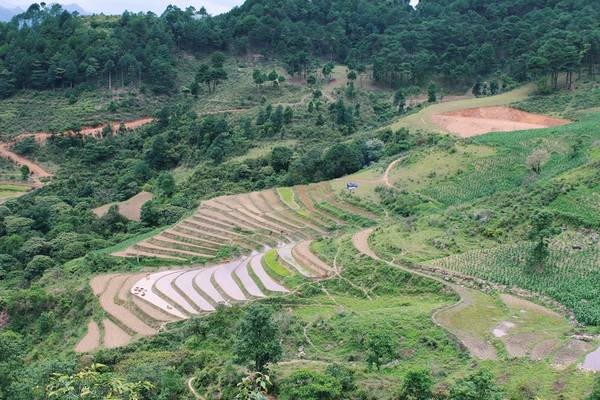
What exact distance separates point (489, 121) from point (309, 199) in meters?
19.9

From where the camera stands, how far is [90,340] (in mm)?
25516

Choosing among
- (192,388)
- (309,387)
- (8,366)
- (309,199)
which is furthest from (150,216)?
(309,387)

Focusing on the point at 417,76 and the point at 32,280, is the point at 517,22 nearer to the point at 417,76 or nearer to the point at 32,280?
the point at 417,76

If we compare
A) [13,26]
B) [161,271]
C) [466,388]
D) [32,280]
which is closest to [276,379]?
[466,388]

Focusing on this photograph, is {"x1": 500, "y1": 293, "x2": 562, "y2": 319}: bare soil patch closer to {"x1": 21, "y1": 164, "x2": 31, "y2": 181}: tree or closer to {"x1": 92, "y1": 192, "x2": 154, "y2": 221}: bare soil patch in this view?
{"x1": 92, "y1": 192, "x2": 154, "y2": 221}: bare soil patch

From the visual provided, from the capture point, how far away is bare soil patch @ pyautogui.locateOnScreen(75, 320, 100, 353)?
24.7 meters

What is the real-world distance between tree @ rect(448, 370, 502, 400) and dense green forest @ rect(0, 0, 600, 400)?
0.21 ft

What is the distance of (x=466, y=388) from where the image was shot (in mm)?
14281

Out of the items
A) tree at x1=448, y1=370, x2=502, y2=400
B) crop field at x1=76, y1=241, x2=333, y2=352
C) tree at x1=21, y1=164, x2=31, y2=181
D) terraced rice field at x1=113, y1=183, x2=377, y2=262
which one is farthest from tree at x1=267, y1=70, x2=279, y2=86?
tree at x1=448, y1=370, x2=502, y2=400

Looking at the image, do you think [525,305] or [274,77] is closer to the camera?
[525,305]

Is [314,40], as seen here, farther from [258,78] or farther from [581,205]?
[581,205]

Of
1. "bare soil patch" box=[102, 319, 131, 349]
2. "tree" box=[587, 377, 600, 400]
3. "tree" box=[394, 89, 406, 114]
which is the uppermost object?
"tree" box=[394, 89, 406, 114]

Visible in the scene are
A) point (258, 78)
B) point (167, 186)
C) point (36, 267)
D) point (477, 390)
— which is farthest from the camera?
point (258, 78)

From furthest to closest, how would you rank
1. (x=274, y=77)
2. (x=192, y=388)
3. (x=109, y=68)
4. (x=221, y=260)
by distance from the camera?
(x=109, y=68) < (x=274, y=77) < (x=221, y=260) < (x=192, y=388)
